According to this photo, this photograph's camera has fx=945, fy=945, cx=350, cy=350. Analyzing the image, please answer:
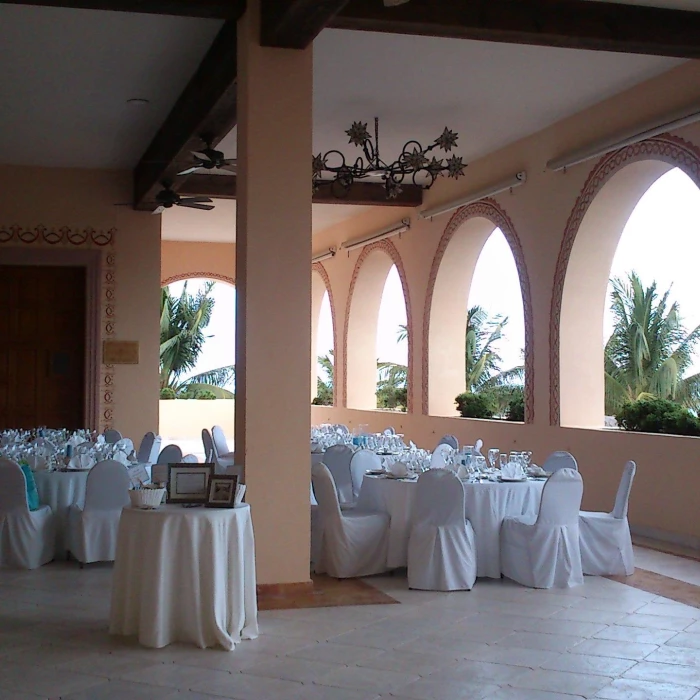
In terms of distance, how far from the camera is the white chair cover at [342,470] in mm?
8602

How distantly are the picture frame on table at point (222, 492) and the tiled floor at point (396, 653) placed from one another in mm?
741

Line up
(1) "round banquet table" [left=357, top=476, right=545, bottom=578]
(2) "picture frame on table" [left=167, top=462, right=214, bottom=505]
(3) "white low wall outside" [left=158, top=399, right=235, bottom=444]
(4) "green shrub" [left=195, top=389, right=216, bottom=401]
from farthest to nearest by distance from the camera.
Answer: (4) "green shrub" [left=195, top=389, right=216, bottom=401] → (3) "white low wall outside" [left=158, top=399, right=235, bottom=444] → (1) "round banquet table" [left=357, top=476, right=545, bottom=578] → (2) "picture frame on table" [left=167, top=462, right=214, bottom=505]

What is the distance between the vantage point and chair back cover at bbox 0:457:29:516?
689 cm

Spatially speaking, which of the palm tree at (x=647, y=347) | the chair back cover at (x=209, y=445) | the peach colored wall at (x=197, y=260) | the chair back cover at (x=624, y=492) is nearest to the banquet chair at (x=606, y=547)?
the chair back cover at (x=624, y=492)

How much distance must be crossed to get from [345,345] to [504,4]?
980cm

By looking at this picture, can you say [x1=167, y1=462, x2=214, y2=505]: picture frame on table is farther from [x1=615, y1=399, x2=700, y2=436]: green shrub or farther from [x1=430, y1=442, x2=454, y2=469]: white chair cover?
[x1=615, y1=399, x2=700, y2=436]: green shrub

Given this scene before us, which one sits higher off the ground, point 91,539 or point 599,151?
point 599,151

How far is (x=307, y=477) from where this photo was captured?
6133mm

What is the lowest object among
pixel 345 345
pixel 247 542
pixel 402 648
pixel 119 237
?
pixel 402 648

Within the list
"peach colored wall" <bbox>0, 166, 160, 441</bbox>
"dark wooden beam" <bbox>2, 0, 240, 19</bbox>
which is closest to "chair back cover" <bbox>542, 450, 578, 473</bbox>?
"dark wooden beam" <bbox>2, 0, 240, 19</bbox>

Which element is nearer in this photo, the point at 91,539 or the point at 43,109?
the point at 91,539

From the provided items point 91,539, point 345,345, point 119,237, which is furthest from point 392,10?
point 345,345

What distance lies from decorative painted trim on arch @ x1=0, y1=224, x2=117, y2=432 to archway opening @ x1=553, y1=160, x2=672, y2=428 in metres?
5.50

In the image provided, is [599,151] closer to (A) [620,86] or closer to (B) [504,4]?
(A) [620,86]
